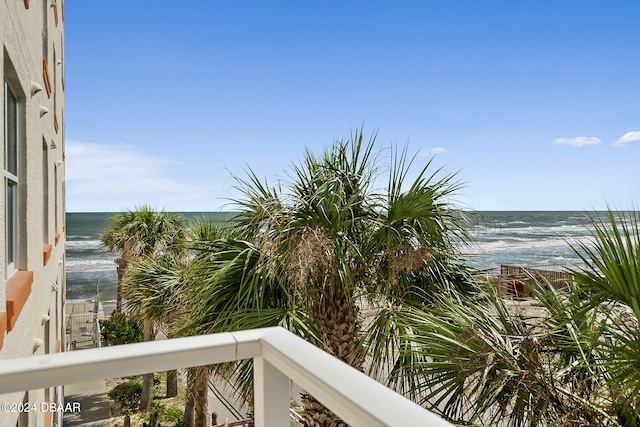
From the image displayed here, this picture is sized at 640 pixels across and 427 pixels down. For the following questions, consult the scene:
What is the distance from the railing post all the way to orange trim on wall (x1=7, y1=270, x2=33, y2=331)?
1.73m

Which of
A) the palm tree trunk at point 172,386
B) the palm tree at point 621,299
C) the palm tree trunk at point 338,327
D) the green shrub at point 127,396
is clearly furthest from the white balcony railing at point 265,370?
the palm tree trunk at point 172,386

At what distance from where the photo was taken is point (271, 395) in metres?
0.92

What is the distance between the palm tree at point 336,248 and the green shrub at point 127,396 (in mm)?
9586

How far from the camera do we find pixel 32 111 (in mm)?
2914

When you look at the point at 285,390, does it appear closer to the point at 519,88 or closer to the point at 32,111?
the point at 32,111

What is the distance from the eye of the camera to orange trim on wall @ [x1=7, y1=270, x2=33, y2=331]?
6.75ft

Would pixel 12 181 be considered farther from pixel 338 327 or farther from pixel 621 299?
pixel 621 299

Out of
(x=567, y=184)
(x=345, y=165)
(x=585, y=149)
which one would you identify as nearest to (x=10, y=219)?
(x=345, y=165)

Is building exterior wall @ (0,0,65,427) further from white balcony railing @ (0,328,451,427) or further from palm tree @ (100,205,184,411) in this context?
palm tree @ (100,205,184,411)

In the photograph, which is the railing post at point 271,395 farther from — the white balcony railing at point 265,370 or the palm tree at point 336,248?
the palm tree at point 336,248

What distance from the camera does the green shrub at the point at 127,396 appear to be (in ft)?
38.1

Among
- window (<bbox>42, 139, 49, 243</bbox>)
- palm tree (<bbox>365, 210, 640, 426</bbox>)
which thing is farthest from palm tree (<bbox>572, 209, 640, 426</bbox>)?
window (<bbox>42, 139, 49, 243</bbox>)

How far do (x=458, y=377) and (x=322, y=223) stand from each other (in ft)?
5.52

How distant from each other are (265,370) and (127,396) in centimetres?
1283
